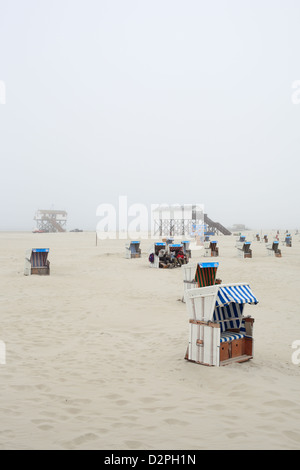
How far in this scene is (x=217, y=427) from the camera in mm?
3979

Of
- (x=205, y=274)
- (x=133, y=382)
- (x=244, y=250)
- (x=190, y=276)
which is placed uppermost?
(x=205, y=274)

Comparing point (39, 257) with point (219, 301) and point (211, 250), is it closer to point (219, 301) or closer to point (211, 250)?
point (219, 301)

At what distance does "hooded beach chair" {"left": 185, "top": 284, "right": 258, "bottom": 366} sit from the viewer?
19.2 ft

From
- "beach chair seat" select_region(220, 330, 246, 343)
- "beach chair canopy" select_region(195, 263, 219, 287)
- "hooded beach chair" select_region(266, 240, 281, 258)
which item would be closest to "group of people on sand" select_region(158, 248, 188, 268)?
"hooded beach chair" select_region(266, 240, 281, 258)

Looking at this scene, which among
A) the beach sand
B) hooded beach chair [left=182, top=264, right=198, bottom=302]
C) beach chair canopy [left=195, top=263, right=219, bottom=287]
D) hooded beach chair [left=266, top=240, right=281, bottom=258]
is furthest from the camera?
hooded beach chair [left=266, top=240, right=281, bottom=258]

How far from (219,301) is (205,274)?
1.47 meters

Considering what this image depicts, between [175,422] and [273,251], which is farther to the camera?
[273,251]

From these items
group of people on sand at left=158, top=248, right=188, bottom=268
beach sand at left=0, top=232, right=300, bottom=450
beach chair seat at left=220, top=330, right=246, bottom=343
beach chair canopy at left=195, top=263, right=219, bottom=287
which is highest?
beach chair canopy at left=195, top=263, right=219, bottom=287

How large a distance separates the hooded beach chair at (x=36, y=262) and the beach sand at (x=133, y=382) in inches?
174

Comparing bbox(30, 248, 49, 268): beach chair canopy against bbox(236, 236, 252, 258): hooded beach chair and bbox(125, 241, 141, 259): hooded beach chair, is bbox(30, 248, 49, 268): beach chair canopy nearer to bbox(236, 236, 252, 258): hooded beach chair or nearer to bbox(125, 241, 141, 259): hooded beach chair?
bbox(125, 241, 141, 259): hooded beach chair

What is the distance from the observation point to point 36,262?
1587 centimetres

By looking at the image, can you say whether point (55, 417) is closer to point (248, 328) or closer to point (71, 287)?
point (248, 328)

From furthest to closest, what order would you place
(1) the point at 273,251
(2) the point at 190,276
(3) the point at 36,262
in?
1. (1) the point at 273,251
2. (3) the point at 36,262
3. (2) the point at 190,276

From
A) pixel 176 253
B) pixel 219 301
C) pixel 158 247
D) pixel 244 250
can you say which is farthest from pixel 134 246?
pixel 219 301
